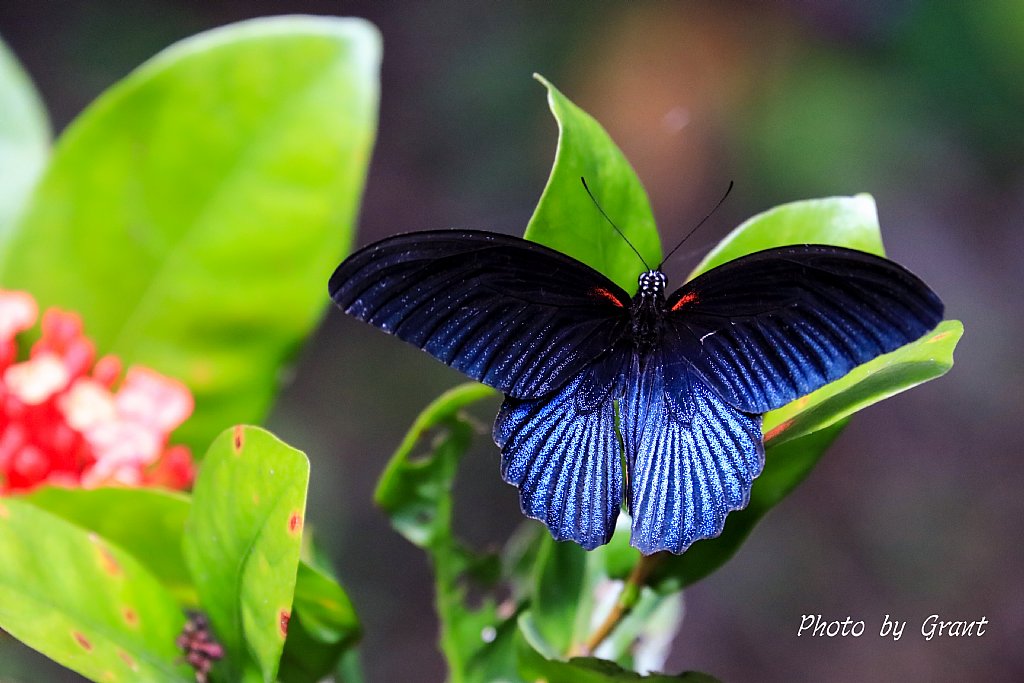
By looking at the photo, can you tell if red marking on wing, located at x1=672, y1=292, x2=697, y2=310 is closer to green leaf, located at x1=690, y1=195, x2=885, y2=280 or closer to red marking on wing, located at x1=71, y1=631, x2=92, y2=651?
green leaf, located at x1=690, y1=195, x2=885, y2=280

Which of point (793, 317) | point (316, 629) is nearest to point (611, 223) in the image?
point (793, 317)

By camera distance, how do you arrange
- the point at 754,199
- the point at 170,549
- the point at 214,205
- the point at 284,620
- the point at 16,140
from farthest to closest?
the point at 754,199
the point at 16,140
the point at 214,205
the point at 170,549
the point at 284,620

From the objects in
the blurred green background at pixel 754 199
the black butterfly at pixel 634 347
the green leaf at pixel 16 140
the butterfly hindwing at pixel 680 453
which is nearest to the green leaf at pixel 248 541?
the black butterfly at pixel 634 347

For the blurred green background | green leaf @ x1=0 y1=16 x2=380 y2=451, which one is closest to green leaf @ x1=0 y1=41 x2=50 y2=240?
green leaf @ x1=0 y1=16 x2=380 y2=451

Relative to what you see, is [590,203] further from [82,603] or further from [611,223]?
[82,603]

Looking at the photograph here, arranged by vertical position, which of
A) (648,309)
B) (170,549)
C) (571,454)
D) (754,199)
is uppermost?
(648,309)

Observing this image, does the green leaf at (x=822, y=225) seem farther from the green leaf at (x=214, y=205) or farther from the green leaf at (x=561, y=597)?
the green leaf at (x=214, y=205)
